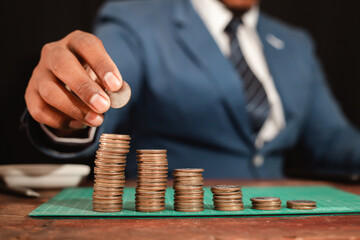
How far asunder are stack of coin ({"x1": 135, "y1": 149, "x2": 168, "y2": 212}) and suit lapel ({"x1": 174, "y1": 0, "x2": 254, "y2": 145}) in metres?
1.40

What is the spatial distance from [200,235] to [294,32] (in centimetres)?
272

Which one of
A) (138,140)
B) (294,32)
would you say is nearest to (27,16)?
(138,140)

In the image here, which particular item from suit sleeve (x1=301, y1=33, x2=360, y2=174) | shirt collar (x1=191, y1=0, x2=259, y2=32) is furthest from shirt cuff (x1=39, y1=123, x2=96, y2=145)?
suit sleeve (x1=301, y1=33, x2=360, y2=174)

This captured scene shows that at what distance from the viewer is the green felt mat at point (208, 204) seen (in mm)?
1002

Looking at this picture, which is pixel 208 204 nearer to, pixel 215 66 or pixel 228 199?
pixel 228 199

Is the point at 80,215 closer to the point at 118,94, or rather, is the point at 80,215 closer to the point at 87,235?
the point at 87,235

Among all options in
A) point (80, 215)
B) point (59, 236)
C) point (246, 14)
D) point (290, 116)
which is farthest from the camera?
point (246, 14)

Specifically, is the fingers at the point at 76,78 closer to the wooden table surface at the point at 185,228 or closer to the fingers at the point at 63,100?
the fingers at the point at 63,100

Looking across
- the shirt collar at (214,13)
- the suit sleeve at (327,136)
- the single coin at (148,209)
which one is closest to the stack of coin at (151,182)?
the single coin at (148,209)

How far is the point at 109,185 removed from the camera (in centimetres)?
104

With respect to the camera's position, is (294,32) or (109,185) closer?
(109,185)

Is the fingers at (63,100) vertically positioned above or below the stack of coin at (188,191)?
above

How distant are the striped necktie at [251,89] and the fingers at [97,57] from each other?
1489 mm

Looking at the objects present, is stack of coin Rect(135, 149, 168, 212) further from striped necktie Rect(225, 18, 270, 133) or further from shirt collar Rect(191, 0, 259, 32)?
shirt collar Rect(191, 0, 259, 32)
